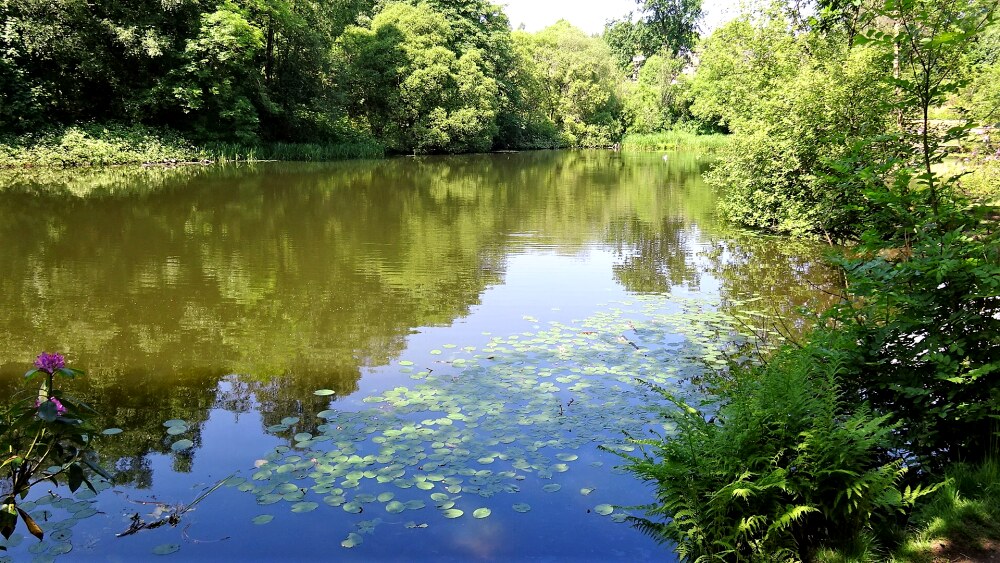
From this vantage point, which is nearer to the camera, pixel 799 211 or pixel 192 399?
pixel 192 399

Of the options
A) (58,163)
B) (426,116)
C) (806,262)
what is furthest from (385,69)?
(806,262)

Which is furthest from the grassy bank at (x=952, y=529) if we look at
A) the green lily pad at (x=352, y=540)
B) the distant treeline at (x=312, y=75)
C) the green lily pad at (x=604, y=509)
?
the distant treeline at (x=312, y=75)

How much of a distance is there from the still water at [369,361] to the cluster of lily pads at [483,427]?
2cm

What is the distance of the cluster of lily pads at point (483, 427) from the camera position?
12.6 feet

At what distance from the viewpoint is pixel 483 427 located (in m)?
4.71

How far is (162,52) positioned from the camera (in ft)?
90.0

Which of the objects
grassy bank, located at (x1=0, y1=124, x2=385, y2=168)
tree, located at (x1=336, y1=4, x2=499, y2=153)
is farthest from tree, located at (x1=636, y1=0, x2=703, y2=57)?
grassy bank, located at (x1=0, y1=124, x2=385, y2=168)

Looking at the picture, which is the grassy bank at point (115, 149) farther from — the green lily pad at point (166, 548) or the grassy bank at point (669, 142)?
the grassy bank at point (669, 142)

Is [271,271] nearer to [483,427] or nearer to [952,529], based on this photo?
[483,427]

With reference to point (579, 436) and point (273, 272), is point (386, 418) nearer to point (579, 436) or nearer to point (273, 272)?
point (579, 436)

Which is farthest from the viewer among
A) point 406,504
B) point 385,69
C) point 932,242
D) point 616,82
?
point 616,82

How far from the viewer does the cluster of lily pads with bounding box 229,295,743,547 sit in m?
3.84

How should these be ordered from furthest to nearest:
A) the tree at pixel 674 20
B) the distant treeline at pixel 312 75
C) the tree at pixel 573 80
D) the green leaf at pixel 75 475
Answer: the tree at pixel 674 20 → the tree at pixel 573 80 → the distant treeline at pixel 312 75 → the green leaf at pixel 75 475

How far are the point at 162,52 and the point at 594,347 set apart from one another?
27727 millimetres
